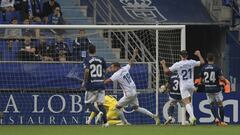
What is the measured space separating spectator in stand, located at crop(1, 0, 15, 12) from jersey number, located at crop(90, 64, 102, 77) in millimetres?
6648

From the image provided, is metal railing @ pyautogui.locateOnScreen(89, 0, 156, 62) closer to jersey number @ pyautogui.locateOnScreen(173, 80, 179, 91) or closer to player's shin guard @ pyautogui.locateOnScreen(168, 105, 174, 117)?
jersey number @ pyautogui.locateOnScreen(173, 80, 179, 91)

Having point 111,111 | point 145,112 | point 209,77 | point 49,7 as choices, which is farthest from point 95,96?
point 49,7

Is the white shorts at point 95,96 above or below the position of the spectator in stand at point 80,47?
below

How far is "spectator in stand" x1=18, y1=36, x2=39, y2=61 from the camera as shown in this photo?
22656 millimetres

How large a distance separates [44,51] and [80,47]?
1009 millimetres

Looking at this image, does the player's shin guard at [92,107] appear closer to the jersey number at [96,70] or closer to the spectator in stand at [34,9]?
the jersey number at [96,70]

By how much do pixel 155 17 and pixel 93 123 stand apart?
24.7ft

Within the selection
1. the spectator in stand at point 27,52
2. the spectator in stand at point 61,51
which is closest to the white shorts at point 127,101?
the spectator in stand at point 61,51

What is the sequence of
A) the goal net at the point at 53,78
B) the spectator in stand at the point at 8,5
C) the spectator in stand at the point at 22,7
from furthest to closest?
the spectator in stand at the point at 22,7
the spectator in stand at the point at 8,5
the goal net at the point at 53,78

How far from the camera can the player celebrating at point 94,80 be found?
19.7 meters

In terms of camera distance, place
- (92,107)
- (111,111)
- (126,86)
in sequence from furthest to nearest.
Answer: (111,111), (126,86), (92,107)

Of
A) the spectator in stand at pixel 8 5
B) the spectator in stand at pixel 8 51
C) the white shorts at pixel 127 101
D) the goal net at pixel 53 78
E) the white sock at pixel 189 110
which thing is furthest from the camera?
the spectator in stand at pixel 8 5

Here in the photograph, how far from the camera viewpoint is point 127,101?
69.4ft

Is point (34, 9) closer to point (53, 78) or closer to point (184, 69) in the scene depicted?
point (53, 78)
